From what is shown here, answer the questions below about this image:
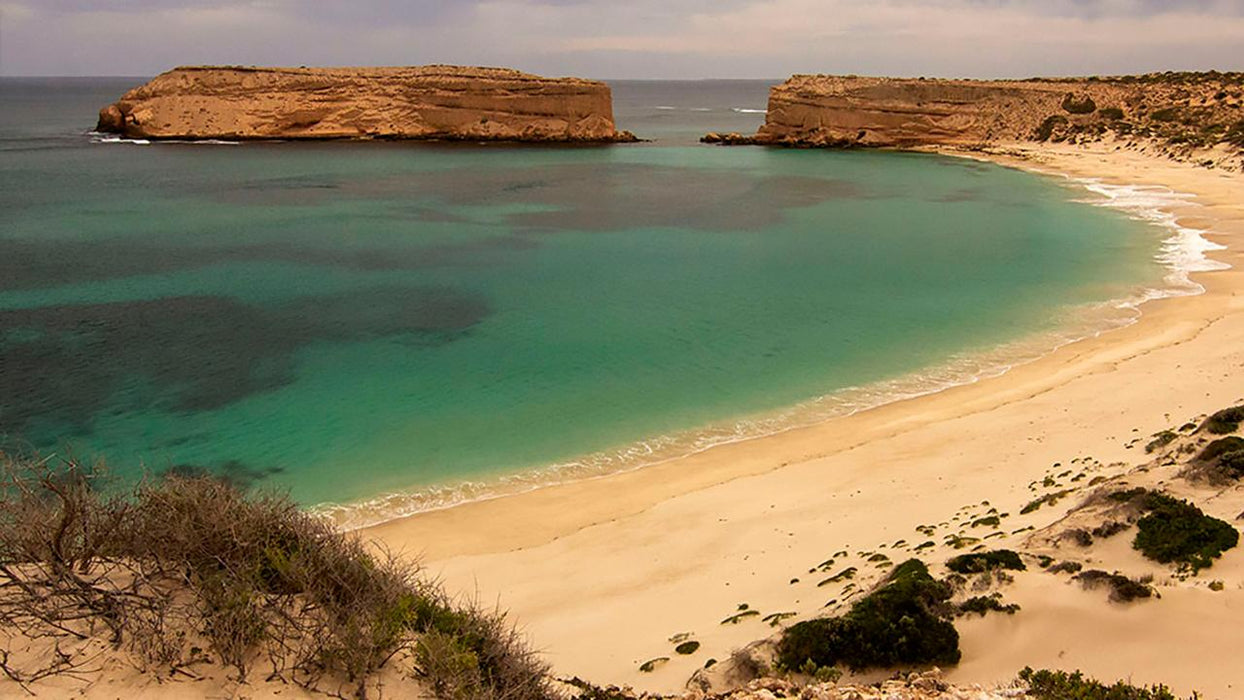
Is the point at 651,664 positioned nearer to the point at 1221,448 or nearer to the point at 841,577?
the point at 841,577

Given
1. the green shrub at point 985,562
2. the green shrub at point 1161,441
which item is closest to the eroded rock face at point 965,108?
the green shrub at point 1161,441

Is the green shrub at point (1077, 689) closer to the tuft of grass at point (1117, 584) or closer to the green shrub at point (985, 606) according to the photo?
the green shrub at point (985, 606)

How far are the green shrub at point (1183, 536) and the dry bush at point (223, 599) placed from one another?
591 cm

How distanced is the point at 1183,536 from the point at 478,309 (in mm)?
18462

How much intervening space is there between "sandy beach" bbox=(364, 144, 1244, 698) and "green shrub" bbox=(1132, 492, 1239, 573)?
0.50ft

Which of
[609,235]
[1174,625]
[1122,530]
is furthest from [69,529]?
[609,235]

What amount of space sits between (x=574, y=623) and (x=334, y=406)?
9112 mm

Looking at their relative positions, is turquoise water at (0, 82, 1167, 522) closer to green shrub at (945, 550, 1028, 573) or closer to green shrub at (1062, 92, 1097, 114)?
green shrub at (945, 550, 1028, 573)

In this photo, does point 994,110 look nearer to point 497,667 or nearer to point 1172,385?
point 1172,385

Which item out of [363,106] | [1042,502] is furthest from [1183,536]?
[363,106]

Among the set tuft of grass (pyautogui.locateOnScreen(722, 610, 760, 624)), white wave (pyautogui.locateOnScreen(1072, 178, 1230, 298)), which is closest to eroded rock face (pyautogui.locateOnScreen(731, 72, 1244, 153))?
white wave (pyautogui.locateOnScreen(1072, 178, 1230, 298))

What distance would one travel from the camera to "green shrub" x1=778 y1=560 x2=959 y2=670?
6.27 meters

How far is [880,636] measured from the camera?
6375 millimetres

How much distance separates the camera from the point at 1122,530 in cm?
765
